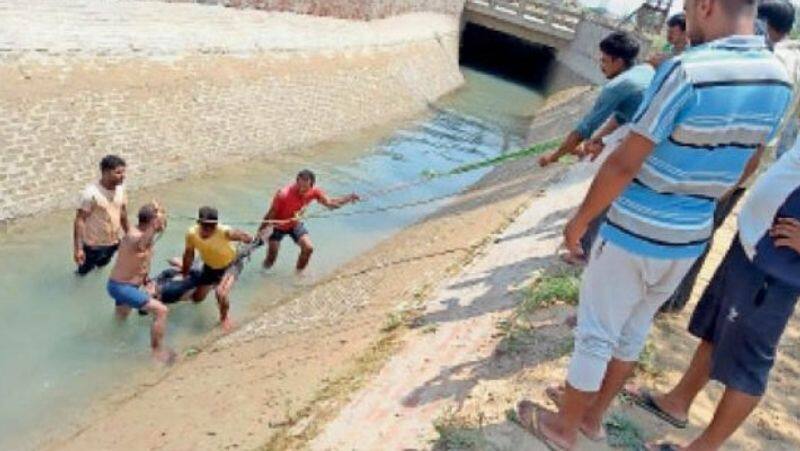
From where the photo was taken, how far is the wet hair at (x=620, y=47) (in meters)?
5.58

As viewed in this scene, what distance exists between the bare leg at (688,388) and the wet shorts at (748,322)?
547 millimetres

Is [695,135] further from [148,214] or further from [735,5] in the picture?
[148,214]

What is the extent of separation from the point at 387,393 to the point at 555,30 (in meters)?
31.4

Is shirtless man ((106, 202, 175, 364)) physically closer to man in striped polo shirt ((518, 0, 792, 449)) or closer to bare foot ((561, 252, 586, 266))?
bare foot ((561, 252, 586, 266))

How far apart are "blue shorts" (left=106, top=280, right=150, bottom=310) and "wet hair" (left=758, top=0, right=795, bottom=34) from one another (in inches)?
215

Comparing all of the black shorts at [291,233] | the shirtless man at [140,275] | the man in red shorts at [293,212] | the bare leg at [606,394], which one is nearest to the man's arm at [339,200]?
the man in red shorts at [293,212]

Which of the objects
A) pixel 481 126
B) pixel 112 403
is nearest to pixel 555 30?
pixel 481 126

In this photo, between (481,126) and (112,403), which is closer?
(112,403)

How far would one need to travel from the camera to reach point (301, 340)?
265 inches

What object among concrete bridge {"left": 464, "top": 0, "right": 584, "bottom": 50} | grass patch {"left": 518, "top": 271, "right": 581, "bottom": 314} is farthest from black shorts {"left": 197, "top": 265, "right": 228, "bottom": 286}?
concrete bridge {"left": 464, "top": 0, "right": 584, "bottom": 50}

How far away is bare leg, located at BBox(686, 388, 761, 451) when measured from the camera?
3570mm

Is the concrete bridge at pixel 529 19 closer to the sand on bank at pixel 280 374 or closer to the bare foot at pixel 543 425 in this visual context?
the sand on bank at pixel 280 374

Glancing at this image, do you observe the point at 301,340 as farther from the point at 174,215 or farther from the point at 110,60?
the point at 110,60

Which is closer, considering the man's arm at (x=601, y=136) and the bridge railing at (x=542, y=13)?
the man's arm at (x=601, y=136)
